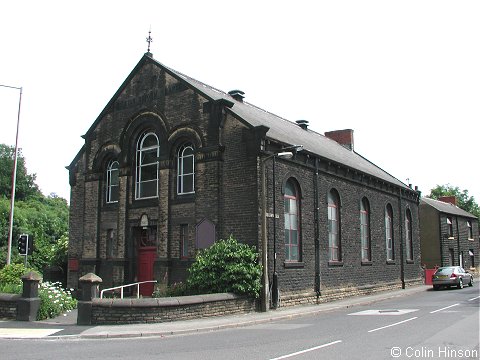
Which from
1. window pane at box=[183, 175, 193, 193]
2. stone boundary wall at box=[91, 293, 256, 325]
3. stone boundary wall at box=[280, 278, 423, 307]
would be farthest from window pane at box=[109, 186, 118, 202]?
stone boundary wall at box=[280, 278, 423, 307]

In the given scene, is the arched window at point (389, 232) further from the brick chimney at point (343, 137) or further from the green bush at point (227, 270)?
the green bush at point (227, 270)

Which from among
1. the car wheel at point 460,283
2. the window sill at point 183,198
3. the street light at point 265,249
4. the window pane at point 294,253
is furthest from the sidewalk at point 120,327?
the car wheel at point 460,283

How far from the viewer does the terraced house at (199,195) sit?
758 inches

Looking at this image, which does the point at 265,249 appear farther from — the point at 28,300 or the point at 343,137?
the point at 343,137

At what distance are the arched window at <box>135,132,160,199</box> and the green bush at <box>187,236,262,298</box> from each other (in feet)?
16.8

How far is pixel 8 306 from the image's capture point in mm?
16062

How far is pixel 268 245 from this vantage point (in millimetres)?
18766

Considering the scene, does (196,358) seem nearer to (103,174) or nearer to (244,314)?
(244,314)

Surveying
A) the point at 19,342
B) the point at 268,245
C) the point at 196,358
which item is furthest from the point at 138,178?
→ the point at 196,358

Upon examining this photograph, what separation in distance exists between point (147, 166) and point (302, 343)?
13285mm

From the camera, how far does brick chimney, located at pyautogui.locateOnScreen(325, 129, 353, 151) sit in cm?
3794

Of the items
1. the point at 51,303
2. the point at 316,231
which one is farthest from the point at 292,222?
the point at 51,303

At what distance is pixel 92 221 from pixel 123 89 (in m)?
6.32

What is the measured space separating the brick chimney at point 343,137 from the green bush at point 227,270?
71.3 feet
